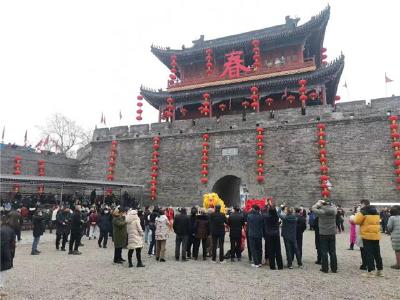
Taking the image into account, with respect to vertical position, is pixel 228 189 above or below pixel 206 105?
below

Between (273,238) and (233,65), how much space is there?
15.9m

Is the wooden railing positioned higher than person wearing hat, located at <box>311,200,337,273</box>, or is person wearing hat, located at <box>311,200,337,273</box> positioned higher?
the wooden railing

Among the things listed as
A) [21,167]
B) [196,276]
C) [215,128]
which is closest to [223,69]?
[215,128]

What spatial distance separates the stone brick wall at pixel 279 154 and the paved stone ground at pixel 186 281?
7.10 m

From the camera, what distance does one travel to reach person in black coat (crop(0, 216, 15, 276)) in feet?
12.6

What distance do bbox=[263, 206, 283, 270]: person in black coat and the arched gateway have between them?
390 inches

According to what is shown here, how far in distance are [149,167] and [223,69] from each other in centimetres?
856

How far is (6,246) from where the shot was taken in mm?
3916

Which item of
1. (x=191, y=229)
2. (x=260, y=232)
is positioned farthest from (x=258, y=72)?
(x=260, y=232)

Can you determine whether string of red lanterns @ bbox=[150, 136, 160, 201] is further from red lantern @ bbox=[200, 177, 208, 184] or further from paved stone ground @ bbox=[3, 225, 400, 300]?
paved stone ground @ bbox=[3, 225, 400, 300]

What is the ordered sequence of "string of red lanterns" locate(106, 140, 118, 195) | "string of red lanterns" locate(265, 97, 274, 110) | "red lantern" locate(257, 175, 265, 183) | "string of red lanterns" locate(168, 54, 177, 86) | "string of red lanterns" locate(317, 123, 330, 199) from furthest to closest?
"string of red lanterns" locate(168, 54, 177, 86) < "string of red lanterns" locate(265, 97, 274, 110) < "string of red lanterns" locate(106, 140, 118, 195) < "red lantern" locate(257, 175, 265, 183) < "string of red lanterns" locate(317, 123, 330, 199)

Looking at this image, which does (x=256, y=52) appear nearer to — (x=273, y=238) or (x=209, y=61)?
(x=209, y=61)

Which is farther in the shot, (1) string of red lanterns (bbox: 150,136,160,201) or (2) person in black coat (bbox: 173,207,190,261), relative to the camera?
(1) string of red lanterns (bbox: 150,136,160,201)

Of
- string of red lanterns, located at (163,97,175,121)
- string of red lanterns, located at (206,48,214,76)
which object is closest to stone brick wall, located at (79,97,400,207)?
string of red lanterns, located at (163,97,175,121)
